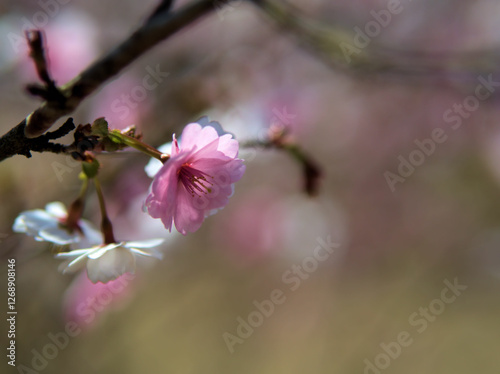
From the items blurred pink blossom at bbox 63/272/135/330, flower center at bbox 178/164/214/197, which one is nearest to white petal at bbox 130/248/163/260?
flower center at bbox 178/164/214/197

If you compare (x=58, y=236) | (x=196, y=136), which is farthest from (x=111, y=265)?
(x=196, y=136)

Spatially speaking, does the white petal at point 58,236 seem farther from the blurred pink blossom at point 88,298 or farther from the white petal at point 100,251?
the blurred pink blossom at point 88,298

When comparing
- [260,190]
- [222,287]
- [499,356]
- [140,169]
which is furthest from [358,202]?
[140,169]

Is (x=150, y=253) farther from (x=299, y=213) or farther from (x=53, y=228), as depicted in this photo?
(x=299, y=213)

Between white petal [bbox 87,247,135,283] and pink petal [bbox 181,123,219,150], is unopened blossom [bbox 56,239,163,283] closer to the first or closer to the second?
white petal [bbox 87,247,135,283]

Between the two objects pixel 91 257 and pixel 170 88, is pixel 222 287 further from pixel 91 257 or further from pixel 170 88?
pixel 91 257

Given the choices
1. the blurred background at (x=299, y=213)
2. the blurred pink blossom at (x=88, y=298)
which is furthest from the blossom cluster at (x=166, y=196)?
the blurred pink blossom at (x=88, y=298)
